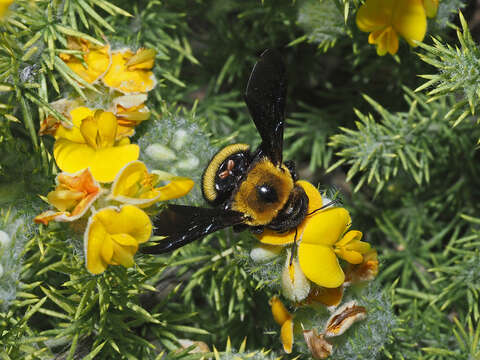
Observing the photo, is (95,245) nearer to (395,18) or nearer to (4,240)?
(4,240)

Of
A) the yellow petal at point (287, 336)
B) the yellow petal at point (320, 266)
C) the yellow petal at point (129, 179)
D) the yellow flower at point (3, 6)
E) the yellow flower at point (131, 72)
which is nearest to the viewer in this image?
the yellow flower at point (3, 6)

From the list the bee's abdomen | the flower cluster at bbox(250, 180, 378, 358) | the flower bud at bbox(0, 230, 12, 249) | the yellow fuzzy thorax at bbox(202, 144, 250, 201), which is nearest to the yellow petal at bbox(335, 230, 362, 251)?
the flower cluster at bbox(250, 180, 378, 358)

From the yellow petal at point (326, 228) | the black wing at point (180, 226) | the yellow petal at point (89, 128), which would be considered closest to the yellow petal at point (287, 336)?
the yellow petal at point (326, 228)

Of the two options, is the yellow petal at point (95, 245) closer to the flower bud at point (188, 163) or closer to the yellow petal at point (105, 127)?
the yellow petal at point (105, 127)

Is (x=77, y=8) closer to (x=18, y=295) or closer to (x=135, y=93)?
(x=135, y=93)

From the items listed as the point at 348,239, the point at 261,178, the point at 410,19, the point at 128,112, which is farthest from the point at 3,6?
the point at 410,19

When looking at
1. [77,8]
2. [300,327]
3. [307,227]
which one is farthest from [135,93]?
[300,327]
